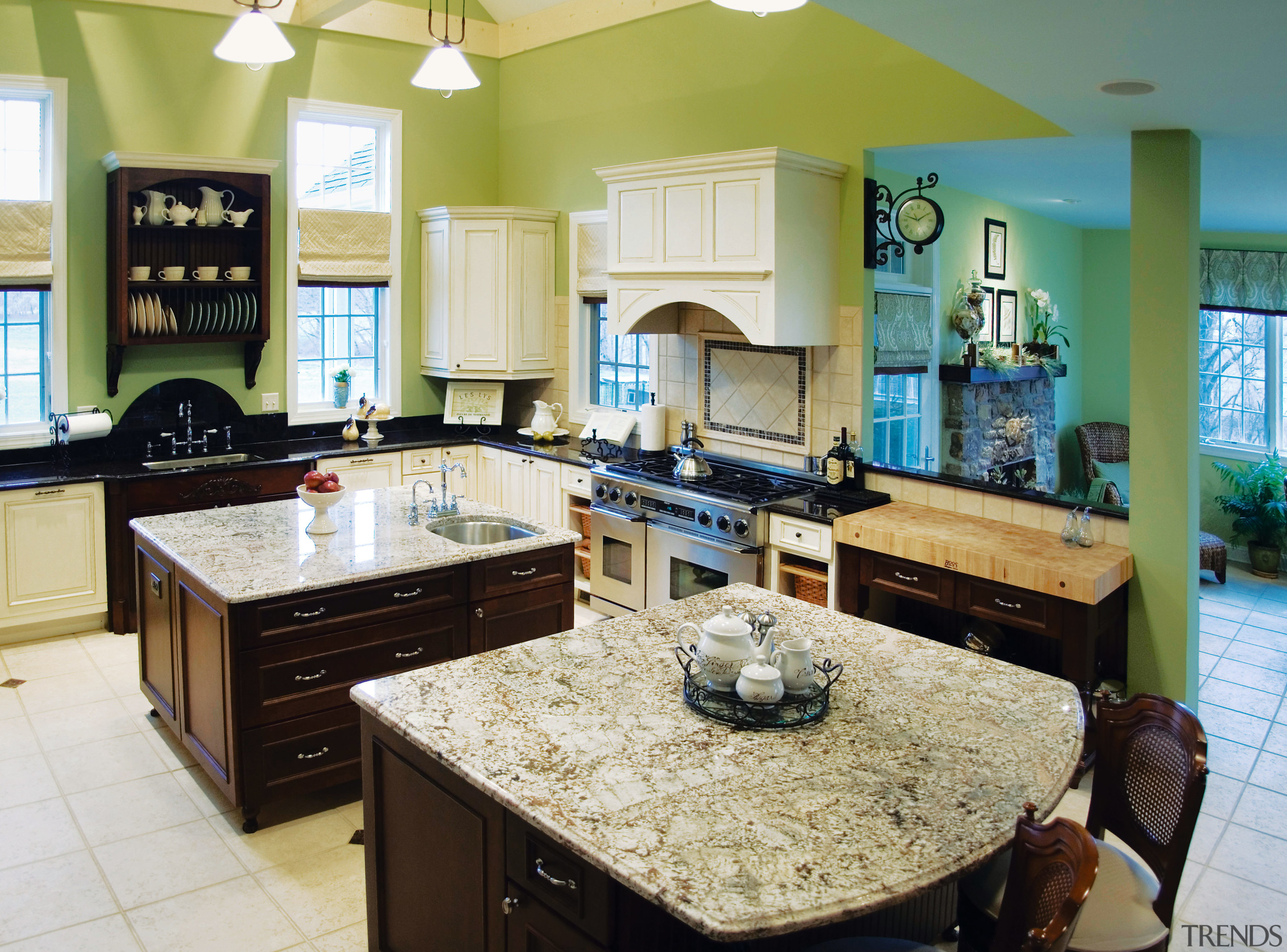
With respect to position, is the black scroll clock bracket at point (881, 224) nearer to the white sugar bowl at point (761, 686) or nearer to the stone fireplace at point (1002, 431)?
the stone fireplace at point (1002, 431)

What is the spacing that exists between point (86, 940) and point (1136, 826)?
3158 millimetres

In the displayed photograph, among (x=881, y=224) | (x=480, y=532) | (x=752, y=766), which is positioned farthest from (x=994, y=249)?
(x=752, y=766)

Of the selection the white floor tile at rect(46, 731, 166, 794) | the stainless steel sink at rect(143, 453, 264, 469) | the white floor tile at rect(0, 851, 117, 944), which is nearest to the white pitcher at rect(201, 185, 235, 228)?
the stainless steel sink at rect(143, 453, 264, 469)

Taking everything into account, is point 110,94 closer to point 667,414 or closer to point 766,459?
point 667,414

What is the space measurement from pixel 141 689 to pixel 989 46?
459 centimetres

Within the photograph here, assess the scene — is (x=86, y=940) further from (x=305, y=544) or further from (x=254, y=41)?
(x=254, y=41)

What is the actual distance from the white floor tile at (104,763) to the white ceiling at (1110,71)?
4.08 metres

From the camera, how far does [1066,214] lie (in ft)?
26.9

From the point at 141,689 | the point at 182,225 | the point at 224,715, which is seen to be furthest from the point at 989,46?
the point at 182,225

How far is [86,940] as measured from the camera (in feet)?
10.8

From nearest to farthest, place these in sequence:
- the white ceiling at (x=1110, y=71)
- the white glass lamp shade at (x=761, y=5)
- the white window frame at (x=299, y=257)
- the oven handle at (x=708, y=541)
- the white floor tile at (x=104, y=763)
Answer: the white ceiling at (x=1110, y=71) < the white glass lamp shade at (x=761, y=5) < the white floor tile at (x=104, y=763) < the oven handle at (x=708, y=541) < the white window frame at (x=299, y=257)

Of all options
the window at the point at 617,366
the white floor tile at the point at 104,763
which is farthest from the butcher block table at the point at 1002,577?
the white floor tile at the point at 104,763

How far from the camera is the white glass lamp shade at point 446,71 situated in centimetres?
497

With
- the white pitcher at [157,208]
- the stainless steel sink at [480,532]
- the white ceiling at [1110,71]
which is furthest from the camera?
the white pitcher at [157,208]
